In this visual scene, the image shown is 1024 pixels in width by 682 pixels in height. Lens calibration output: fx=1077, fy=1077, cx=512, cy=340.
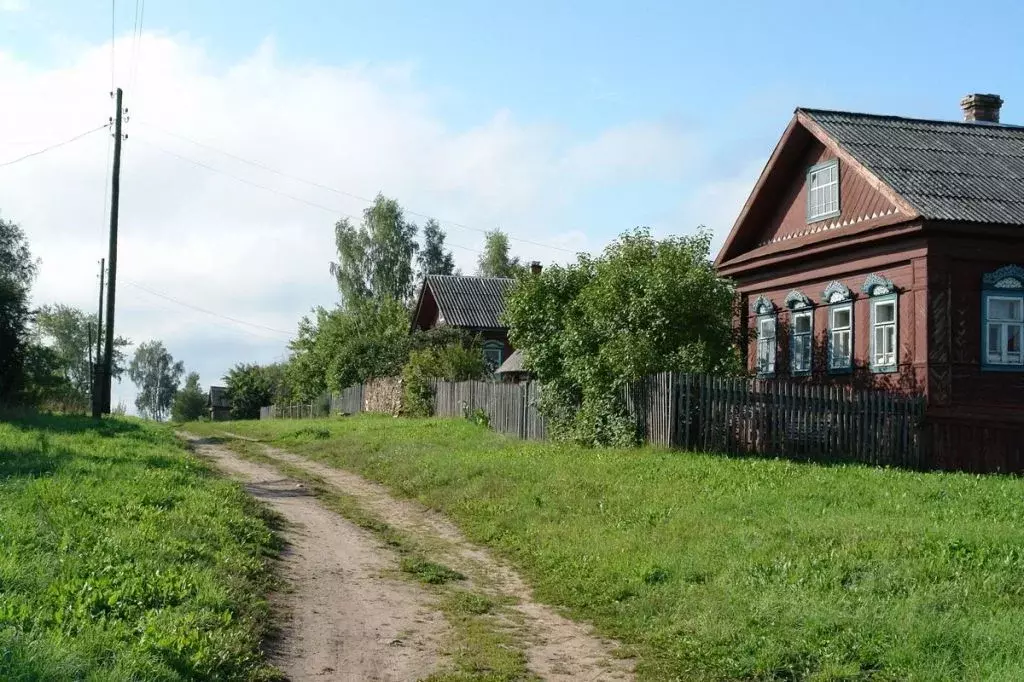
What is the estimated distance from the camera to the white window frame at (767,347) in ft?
84.7

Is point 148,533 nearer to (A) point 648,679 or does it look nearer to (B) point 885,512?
(A) point 648,679

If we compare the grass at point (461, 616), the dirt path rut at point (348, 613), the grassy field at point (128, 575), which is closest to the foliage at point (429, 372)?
the grass at point (461, 616)

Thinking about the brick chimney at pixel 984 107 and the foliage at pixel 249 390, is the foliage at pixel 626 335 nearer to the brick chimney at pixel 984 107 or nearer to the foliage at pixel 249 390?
the brick chimney at pixel 984 107

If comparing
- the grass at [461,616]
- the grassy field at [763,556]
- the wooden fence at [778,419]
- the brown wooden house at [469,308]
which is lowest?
the grass at [461,616]

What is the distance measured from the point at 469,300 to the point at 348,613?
4017 centimetres

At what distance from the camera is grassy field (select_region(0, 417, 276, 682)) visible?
6602 mm

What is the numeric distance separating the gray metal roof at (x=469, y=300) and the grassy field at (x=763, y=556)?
A: 29832 mm

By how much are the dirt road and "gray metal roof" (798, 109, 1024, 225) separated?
39.1 feet

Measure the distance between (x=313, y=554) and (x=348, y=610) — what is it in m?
2.39

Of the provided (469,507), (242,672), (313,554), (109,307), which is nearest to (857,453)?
(469,507)

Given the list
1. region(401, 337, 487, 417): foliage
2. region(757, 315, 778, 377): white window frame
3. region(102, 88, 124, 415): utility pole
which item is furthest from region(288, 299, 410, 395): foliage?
region(757, 315, 778, 377): white window frame

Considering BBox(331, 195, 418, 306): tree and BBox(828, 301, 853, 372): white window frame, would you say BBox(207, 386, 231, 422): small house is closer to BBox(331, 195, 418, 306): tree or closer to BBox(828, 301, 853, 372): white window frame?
BBox(331, 195, 418, 306): tree

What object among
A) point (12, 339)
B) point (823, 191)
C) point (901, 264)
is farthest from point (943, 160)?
point (12, 339)

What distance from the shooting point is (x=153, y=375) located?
156 m
